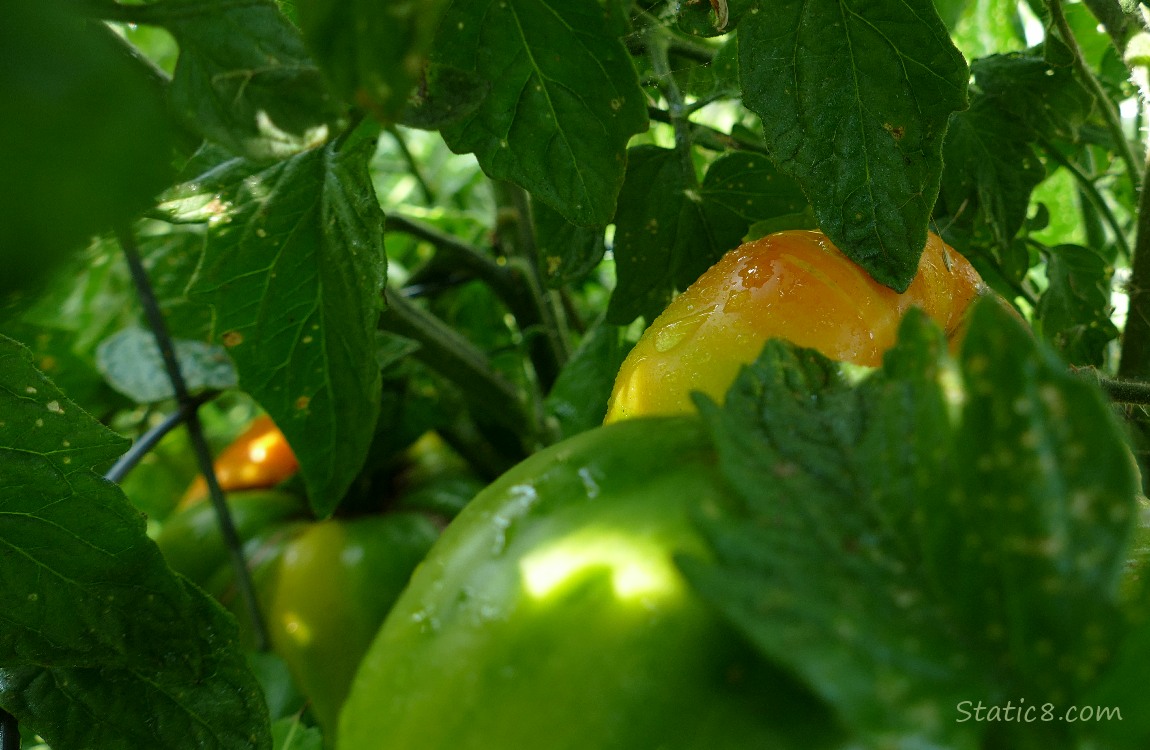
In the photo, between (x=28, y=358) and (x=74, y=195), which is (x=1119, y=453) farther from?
(x=28, y=358)

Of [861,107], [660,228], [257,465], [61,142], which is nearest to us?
[61,142]

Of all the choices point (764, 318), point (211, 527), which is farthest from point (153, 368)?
point (764, 318)

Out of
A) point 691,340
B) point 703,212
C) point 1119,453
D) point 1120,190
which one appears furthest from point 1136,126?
point 1119,453

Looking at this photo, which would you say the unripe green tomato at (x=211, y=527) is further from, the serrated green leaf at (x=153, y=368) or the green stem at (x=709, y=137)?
the green stem at (x=709, y=137)

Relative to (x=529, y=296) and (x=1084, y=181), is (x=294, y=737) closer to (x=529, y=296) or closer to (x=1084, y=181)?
(x=529, y=296)

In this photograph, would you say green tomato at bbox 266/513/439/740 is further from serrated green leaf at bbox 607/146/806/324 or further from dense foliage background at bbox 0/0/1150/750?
serrated green leaf at bbox 607/146/806/324

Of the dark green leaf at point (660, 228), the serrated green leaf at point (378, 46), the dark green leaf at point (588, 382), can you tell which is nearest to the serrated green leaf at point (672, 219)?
the dark green leaf at point (660, 228)

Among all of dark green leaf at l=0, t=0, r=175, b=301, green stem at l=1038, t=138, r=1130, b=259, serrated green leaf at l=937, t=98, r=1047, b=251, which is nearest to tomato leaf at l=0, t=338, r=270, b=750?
dark green leaf at l=0, t=0, r=175, b=301
